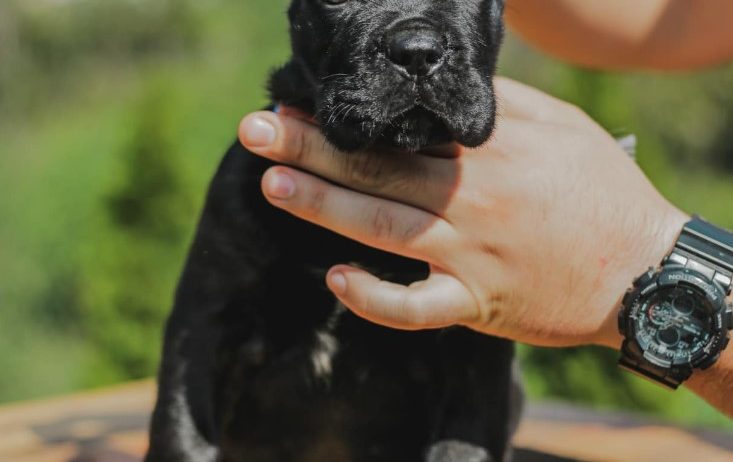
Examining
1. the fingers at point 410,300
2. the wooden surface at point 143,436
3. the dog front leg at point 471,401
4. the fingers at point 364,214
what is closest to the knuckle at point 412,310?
the fingers at point 410,300

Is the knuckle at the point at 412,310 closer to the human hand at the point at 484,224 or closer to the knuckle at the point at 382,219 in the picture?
the human hand at the point at 484,224

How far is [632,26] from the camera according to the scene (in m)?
2.91

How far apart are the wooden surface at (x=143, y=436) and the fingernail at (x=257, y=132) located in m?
1.17

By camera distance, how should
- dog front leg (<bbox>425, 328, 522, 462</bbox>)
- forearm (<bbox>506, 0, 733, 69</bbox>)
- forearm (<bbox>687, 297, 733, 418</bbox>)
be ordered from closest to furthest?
forearm (<bbox>687, 297, 733, 418</bbox>) → dog front leg (<bbox>425, 328, 522, 462</bbox>) → forearm (<bbox>506, 0, 733, 69</bbox>)

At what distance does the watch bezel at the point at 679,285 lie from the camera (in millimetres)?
2082

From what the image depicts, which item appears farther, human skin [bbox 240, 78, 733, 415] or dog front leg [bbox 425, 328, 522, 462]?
dog front leg [bbox 425, 328, 522, 462]

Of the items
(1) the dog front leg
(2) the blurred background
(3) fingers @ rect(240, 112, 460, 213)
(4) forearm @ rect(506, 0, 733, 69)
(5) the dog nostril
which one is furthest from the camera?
(2) the blurred background

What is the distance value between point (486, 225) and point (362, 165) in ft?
0.94

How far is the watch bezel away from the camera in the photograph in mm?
2082

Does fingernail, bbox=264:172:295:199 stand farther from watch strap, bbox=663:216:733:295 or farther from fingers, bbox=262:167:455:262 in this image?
watch strap, bbox=663:216:733:295

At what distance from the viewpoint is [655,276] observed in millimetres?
2100

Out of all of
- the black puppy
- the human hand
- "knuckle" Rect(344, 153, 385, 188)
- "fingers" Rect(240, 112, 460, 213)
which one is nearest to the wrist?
the human hand

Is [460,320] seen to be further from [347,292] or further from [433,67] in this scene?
[433,67]

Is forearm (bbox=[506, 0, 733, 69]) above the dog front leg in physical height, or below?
above
